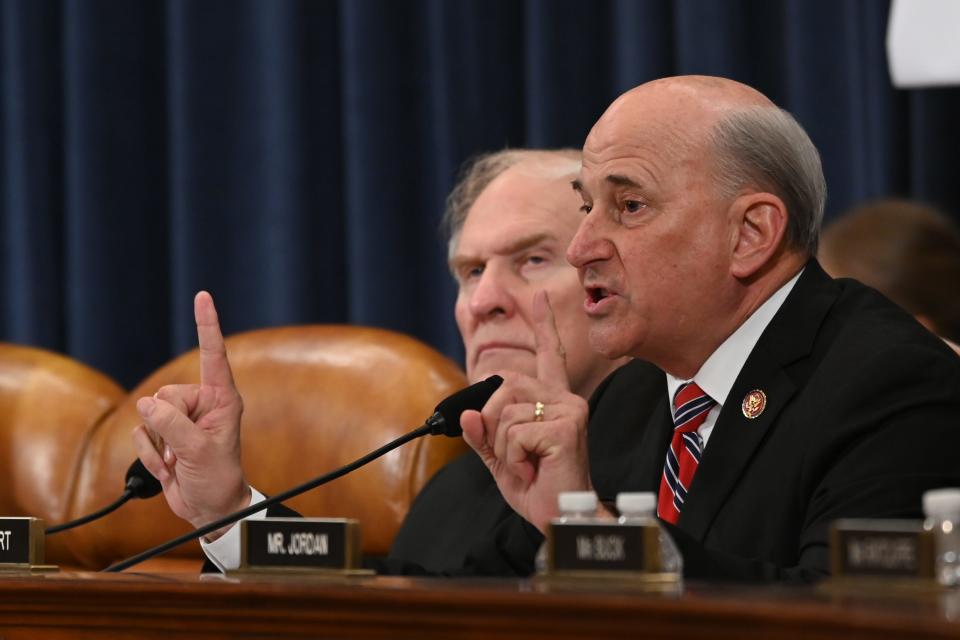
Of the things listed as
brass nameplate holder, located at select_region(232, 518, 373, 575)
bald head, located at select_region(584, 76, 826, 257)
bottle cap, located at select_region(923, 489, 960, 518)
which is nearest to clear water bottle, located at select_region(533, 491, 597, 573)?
Answer: brass nameplate holder, located at select_region(232, 518, 373, 575)

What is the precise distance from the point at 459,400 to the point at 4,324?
235 centimetres

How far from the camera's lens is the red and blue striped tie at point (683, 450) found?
192 centimetres

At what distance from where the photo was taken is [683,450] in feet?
6.40

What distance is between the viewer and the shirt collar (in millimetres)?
1958

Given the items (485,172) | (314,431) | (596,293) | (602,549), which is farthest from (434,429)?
(485,172)

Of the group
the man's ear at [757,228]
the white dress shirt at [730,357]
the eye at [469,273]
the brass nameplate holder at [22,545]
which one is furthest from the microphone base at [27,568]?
the eye at [469,273]

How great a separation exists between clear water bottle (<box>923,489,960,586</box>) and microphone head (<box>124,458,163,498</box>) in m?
1.15

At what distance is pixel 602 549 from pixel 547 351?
0.59 meters

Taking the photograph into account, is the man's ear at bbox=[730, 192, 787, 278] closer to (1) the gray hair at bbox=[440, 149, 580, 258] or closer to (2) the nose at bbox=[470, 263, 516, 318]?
(2) the nose at bbox=[470, 263, 516, 318]

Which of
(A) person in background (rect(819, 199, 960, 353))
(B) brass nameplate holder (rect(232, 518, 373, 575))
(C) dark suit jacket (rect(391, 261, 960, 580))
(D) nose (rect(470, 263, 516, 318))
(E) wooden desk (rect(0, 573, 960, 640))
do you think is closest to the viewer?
(E) wooden desk (rect(0, 573, 960, 640))

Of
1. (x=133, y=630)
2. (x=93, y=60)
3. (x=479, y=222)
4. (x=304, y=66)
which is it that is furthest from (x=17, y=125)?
(x=133, y=630)

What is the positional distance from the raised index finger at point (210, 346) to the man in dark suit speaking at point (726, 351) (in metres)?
0.46

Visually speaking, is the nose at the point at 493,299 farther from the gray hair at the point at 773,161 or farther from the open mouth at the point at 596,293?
the gray hair at the point at 773,161

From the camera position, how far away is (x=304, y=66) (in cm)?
357
